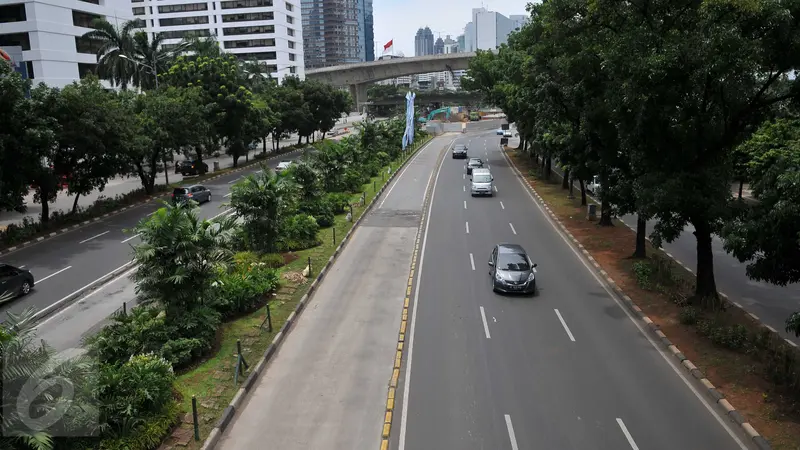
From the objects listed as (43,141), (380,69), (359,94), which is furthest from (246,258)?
(359,94)

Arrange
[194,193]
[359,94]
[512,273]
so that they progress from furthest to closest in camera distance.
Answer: [359,94] < [194,193] < [512,273]

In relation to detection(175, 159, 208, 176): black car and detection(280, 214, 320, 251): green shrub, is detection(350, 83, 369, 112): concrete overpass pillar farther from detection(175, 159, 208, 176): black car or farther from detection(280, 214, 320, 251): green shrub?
detection(280, 214, 320, 251): green shrub

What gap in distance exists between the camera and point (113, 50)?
61.0m

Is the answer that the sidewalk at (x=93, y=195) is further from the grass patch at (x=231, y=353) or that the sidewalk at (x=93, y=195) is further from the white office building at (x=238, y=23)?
the white office building at (x=238, y=23)

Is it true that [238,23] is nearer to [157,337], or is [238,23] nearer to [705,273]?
[157,337]

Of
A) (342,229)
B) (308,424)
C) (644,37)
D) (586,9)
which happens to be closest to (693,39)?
(644,37)

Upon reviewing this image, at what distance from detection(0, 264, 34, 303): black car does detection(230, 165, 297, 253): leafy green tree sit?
8359 mm

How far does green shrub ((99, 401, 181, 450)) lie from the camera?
11.9m

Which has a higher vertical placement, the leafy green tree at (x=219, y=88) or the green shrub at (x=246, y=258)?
the leafy green tree at (x=219, y=88)

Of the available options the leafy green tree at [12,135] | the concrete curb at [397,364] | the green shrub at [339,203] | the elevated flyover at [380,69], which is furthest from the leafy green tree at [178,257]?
the elevated flyover at [380,69]

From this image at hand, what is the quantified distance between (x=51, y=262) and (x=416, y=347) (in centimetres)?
1982

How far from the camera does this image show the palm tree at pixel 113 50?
60031 millimetres

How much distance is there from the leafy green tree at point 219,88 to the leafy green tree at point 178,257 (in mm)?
37533

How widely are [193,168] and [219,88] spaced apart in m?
8.40
